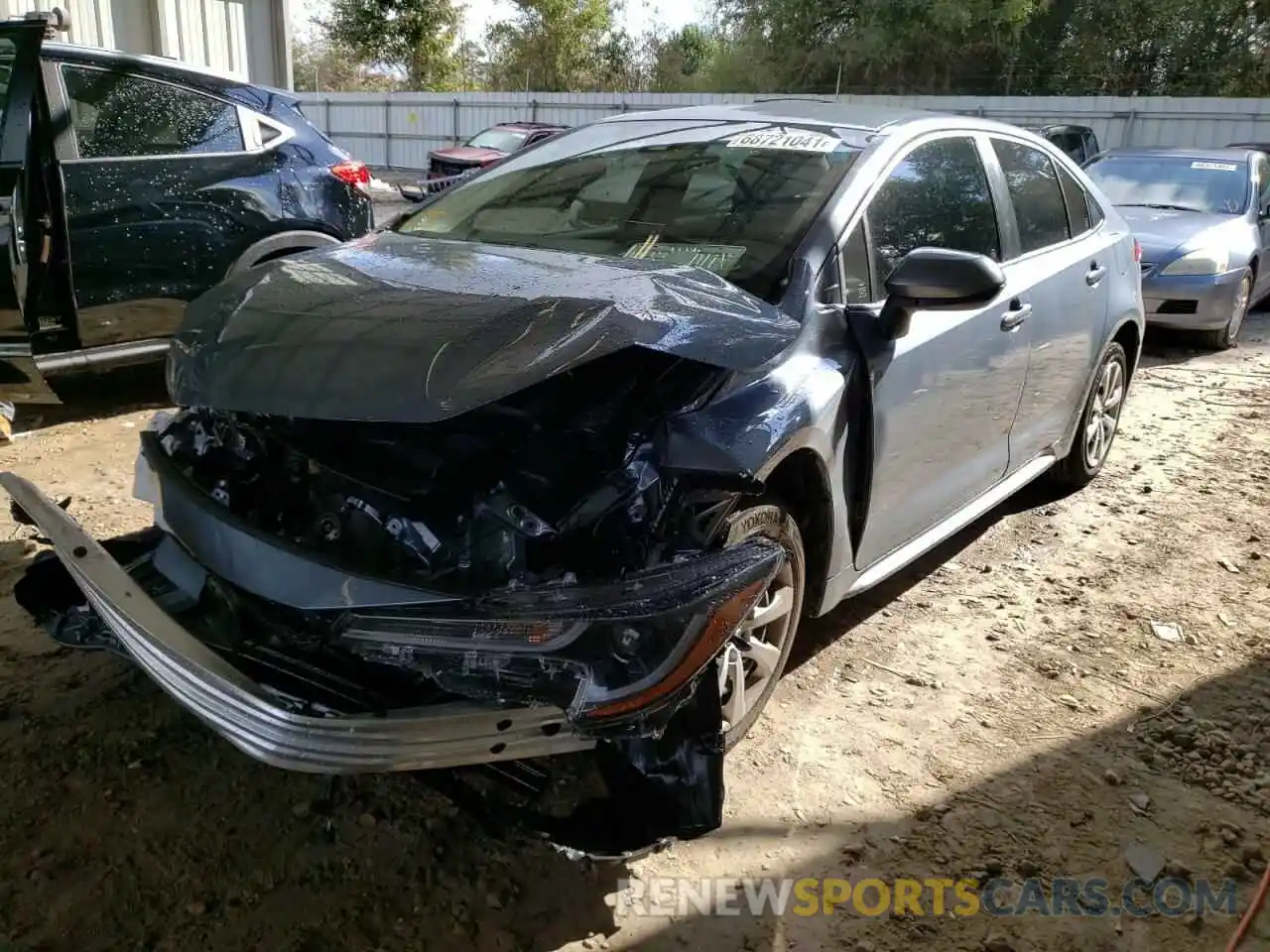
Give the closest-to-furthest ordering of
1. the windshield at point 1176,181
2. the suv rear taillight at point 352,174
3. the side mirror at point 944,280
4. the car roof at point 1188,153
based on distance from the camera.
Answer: the side mirror at point 944,280 → the suv rear taillight at point 352,174 → the windshield at point 1176,181 → the car roof at point 1188,153

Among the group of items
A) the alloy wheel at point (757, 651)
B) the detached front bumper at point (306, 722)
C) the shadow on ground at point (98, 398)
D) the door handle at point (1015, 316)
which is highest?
the door handle at point (1015, 316)

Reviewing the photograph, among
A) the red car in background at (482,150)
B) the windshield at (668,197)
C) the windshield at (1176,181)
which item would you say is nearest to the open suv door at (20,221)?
the windshield at (668,197)

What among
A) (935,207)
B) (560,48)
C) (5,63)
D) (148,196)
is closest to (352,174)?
(148,196)

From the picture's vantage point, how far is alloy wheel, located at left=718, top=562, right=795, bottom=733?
2.73 m

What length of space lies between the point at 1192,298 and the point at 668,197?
19.9ft

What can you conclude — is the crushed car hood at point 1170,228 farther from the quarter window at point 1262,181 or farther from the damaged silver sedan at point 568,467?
the damaged silver sedan at point 568,467

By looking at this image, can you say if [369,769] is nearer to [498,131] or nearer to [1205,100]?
[498,131]

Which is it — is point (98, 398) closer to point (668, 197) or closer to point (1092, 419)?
point (668, 197)

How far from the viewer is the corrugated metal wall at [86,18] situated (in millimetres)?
8461

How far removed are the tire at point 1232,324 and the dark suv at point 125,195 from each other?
268 inches

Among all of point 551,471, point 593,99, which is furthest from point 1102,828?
point 593,99

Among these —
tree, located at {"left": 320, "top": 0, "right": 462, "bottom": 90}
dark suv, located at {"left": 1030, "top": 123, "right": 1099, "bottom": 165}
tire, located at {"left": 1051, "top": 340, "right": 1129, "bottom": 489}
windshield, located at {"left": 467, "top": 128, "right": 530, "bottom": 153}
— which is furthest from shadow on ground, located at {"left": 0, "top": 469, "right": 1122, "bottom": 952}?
tree, located at {"left": 320, "top": 0, "right": 462, "bottom": 90}

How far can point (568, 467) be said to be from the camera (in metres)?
2.32

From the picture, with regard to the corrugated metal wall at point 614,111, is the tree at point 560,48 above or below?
above
